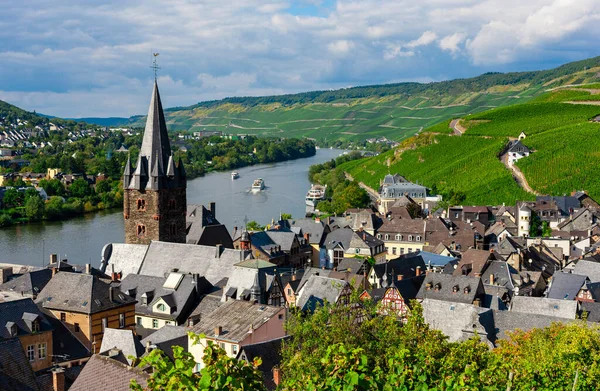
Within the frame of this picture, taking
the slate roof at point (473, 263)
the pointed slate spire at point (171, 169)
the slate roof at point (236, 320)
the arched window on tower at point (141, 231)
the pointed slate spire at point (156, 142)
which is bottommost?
the slate roof at point (473, 263)

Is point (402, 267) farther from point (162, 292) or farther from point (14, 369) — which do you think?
point (14, 369)

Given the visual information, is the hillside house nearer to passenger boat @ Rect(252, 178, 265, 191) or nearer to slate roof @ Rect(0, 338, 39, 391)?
passenger boat @ Rect(252, 178, 265, 191)

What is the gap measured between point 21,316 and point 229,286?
13.0m

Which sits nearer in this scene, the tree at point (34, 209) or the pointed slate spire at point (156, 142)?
the pointed slate spire at point (156, 142)

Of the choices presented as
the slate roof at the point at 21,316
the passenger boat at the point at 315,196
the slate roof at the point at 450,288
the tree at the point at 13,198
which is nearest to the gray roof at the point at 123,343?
the slate roof at the point at 21,316

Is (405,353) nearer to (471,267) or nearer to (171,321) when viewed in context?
(171,321)

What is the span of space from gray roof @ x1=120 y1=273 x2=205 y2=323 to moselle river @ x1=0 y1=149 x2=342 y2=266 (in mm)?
22374

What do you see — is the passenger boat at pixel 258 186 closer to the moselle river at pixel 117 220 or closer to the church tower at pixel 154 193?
the moselle river at pixel 117 220

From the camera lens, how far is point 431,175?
110750mm

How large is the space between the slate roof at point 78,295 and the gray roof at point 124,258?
9.79 metres

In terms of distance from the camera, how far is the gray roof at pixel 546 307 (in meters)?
37.5

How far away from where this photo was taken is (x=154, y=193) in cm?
4888

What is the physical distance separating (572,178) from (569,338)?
7100cm

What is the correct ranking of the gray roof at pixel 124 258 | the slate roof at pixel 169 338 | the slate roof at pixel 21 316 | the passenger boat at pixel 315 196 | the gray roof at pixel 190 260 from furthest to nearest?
the passenger boat at pixel 315 196
the gray roof at pixel 124 258
the gray roof at pixel 190 260
the slate roof at pixel 169 338
the slate roof at pixel 21 316
